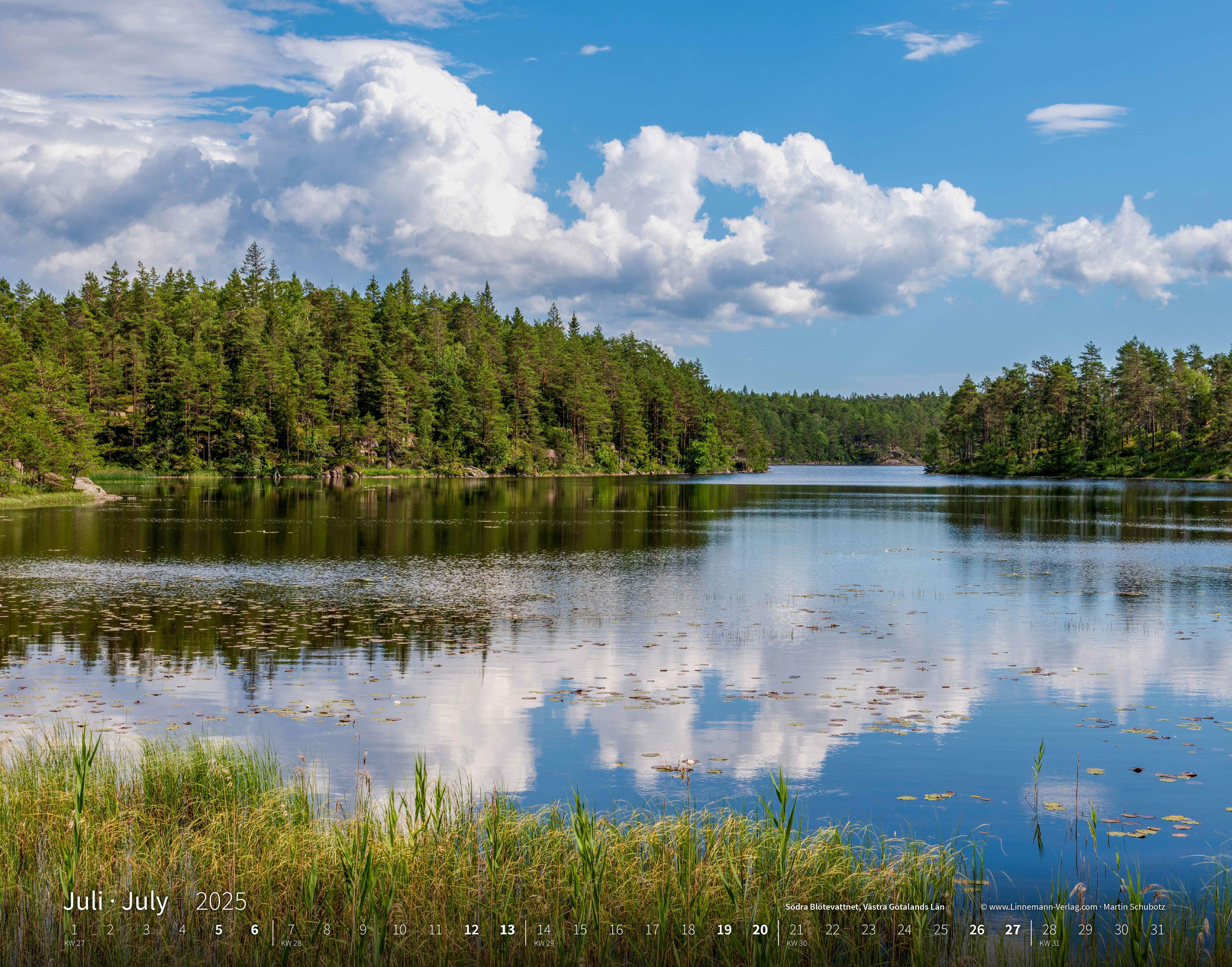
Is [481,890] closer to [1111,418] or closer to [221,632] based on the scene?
[221,632]

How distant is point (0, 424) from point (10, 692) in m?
58.6

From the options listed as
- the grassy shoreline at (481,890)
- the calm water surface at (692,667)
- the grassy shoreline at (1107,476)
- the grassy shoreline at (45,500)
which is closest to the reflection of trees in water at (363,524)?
the calm water surface at (692,667)

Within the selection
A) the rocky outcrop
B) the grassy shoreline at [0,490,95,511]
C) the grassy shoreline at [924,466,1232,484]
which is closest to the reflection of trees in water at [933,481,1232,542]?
the grassy shoreline at [924,466,1232,484]

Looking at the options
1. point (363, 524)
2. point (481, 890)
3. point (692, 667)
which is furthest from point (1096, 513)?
point (481, 890)

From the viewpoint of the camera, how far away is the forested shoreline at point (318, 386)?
11669 cm

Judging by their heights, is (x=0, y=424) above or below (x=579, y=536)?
above

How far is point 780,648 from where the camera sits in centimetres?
2133

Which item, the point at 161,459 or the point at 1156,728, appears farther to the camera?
the point at 161,459

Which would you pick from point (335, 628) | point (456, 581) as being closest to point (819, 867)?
point (335, 628)

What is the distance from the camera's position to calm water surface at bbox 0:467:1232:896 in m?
12.0

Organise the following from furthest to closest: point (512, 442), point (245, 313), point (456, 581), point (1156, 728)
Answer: point (512, 442), point (245, 313), point (456, 581), point (1156, 728)

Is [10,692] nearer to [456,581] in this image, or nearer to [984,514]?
[456,581]

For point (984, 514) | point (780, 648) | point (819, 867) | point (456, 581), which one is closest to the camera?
point (819, 867)

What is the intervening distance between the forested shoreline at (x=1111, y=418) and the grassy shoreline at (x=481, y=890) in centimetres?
14214
